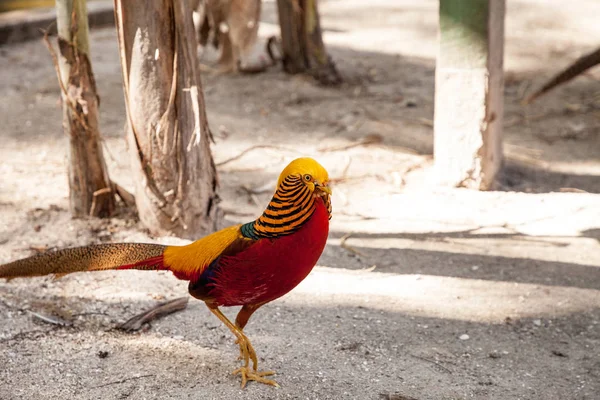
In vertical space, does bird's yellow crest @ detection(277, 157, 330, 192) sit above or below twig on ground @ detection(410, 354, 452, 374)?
above

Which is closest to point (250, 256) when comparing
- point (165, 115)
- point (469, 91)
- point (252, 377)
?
point (252, 377)

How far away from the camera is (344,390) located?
2555 mm

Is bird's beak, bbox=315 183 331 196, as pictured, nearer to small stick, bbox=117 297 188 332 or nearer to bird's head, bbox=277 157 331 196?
bird's head, bbox=277 157 331 196

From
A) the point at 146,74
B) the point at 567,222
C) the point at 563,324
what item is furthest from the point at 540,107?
the point at 146,74

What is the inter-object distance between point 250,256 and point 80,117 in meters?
1.66

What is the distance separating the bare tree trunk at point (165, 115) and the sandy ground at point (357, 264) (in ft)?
0.54

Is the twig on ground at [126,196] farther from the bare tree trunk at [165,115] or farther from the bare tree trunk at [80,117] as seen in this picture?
the bare tree trunk at [165,115]

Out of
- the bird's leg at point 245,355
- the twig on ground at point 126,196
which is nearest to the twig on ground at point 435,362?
the bird's leg at point 245,355

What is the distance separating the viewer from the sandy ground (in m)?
2.66

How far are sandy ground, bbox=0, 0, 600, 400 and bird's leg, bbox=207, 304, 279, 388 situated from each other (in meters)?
0.05

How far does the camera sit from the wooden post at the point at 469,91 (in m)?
4.24

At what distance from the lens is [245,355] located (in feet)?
8.17

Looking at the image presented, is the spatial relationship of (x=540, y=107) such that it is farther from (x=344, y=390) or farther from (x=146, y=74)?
(x=344, y=390)

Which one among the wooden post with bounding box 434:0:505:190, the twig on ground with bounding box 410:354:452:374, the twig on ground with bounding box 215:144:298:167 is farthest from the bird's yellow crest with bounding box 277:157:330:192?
the twig on ground with bounding box 215:144:298:167
